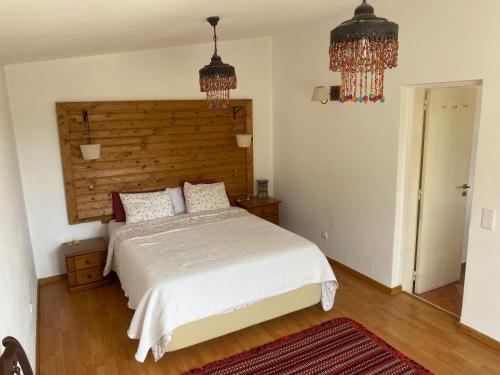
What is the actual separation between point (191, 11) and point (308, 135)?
2345mm

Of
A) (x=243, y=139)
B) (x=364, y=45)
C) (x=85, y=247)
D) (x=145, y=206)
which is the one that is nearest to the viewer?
(x=364, y=45)

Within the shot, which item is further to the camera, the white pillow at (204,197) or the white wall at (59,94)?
the white pillow at (204,197)

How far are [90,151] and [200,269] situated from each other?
1.83 metres

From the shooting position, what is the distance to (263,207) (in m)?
4.86

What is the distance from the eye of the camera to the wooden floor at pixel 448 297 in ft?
11.6

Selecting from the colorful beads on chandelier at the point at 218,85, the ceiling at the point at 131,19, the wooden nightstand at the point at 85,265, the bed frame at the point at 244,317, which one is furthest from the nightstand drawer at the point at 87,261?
the colorful beads on chandelier at the point at 218,85

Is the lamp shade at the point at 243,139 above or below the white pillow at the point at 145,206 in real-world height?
above

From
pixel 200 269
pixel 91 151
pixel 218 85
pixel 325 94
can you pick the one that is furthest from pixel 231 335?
pixel 325 94

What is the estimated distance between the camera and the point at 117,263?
3689 mm

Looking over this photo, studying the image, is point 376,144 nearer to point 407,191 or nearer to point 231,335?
point 407,191

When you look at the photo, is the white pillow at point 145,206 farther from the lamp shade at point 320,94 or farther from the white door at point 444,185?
the white door at point 444,185

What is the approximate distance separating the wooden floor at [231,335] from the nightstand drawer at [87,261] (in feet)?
0.86

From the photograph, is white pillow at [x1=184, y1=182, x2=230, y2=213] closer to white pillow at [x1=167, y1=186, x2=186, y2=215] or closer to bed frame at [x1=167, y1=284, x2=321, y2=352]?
white pillow at [x1=167, y1=186, x2=186, y2=215]

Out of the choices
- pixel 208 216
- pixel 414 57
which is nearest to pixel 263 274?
pixel 208 216
